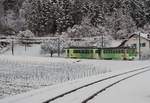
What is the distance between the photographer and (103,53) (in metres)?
70.4

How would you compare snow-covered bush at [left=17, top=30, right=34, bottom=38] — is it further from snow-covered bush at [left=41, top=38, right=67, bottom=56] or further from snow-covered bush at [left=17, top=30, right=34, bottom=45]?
snow-covered bush at [left=41, top=38, right=67, bottom=56]

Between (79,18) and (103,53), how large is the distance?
32.9 m

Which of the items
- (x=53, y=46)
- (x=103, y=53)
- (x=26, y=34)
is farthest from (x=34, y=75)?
(x=26, y=34)

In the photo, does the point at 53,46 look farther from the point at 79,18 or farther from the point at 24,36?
the point at 79,18

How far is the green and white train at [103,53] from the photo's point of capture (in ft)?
221

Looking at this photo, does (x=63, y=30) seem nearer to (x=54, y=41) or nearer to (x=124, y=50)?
(x=54, y=41)

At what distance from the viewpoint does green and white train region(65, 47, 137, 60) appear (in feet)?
221

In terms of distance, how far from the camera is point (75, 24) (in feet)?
330

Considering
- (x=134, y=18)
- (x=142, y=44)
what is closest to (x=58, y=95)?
(x=142, y=44)

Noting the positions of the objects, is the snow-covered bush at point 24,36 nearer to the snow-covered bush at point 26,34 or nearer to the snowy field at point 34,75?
the snow-covered bush at point 26,34

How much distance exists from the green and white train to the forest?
23.0 m

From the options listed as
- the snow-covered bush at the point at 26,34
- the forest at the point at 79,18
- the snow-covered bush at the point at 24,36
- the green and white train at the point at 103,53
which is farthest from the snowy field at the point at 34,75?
the forest at the point at 79,18

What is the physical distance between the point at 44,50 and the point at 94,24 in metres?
17.4

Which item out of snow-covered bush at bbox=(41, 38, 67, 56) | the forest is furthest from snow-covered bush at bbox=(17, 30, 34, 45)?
snow-covered bush at bbox=(41, 38, 67, 56)
